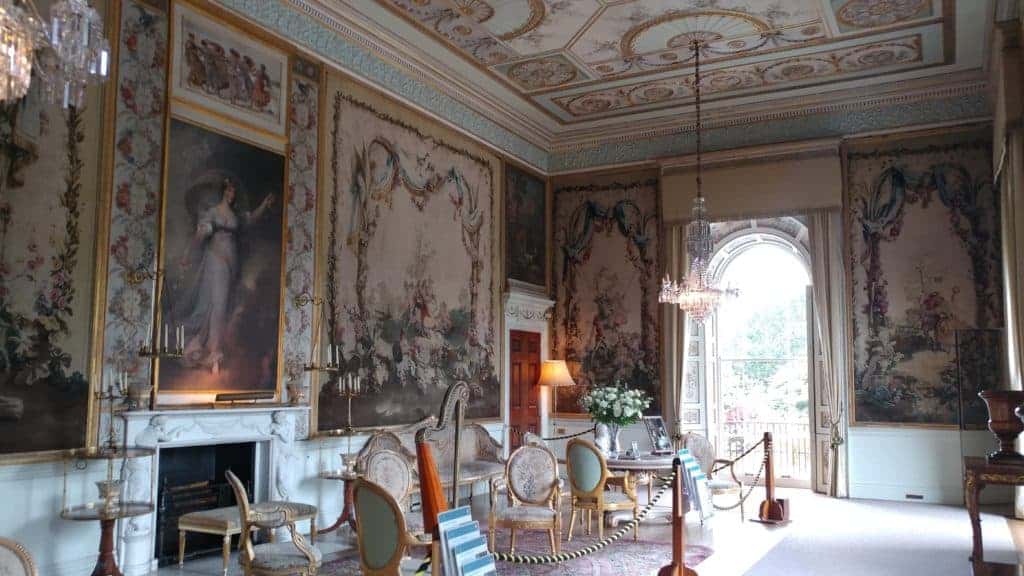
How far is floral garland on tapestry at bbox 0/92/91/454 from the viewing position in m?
5.89

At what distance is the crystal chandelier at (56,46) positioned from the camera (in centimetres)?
305

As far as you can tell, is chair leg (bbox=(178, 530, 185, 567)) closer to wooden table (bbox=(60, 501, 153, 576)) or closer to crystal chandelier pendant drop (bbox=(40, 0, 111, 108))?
wooden table (bbox=(60, 501, 153, 576))

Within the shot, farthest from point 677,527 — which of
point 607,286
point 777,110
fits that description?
point 777,110

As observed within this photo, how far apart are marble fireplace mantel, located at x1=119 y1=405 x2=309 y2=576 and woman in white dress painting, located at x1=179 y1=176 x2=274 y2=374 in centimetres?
53

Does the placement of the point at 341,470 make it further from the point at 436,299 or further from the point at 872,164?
the point at 872,164

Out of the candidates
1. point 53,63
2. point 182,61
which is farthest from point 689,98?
point 53,63

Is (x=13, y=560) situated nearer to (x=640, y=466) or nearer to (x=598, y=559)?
(x=598, y=559)

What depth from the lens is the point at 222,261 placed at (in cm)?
757

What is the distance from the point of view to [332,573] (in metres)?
6.80

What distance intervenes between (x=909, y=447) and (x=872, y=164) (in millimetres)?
3937

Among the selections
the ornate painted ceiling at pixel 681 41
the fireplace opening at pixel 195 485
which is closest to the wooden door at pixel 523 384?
the ornate painted ceiling at pixel 681 41

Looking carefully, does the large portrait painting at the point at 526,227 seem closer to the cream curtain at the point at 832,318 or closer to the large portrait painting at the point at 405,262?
the large portrait painting at the point at 405,262

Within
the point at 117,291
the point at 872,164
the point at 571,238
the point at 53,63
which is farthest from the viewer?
the point at 571,238

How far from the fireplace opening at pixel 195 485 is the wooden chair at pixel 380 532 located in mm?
3024
